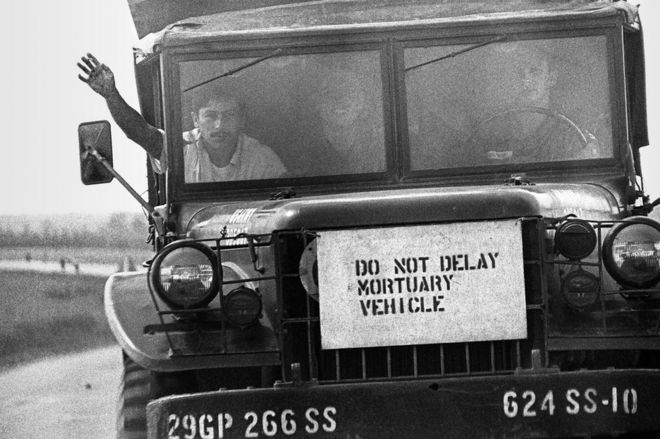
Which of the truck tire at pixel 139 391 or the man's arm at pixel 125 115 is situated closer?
the truck tire at pixel 139 391

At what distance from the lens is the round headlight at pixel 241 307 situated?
663 cm

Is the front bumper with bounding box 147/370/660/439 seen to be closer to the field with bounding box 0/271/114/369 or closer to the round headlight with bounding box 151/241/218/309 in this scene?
the round headlight with bounding box 151/241/218/309

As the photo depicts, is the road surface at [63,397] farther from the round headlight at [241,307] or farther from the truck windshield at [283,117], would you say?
the round headlight at [241,307]

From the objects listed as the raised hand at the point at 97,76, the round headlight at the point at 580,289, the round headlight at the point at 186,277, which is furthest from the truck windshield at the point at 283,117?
the round headlight at the point at 580,289

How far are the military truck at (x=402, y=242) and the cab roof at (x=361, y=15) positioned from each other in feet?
0.08

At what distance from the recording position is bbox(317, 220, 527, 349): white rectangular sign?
643cm

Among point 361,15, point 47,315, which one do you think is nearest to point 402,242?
point 361,15

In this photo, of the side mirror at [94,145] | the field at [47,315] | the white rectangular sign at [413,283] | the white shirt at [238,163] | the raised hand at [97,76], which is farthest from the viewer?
the field at [47,315]

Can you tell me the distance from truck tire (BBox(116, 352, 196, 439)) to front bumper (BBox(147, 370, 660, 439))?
47cm

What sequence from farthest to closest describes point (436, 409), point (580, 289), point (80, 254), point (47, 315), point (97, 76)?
1. point (80, 254)
2. point (47, 315)
3. point (97, 76)
4. point (580, 289)
5. point (436, 409)

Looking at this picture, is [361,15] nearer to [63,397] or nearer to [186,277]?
[186,277]

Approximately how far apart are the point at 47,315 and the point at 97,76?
7.61 m

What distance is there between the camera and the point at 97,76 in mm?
8234

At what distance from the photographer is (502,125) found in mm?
7910
